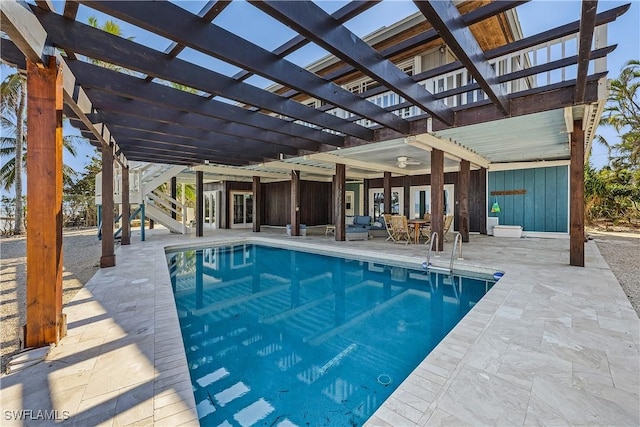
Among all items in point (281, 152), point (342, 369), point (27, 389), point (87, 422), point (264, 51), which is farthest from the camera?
point (281, 152)

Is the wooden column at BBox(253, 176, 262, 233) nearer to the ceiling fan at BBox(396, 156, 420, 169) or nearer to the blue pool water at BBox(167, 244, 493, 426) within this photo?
the blue pool water at BBox(167, 244, 493, 426)

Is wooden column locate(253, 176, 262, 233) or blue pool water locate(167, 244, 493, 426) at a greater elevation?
wooden column locate(253, 176, 262, 233)

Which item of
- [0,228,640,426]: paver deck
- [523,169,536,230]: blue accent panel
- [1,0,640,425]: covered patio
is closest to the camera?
→ [0,228,640,426]: paver deck

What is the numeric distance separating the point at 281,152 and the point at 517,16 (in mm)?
6751

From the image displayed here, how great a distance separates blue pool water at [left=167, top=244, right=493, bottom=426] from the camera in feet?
7.73

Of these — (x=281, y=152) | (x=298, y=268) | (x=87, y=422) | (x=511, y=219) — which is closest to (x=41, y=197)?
(x=87, y=422)

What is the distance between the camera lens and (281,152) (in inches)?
333

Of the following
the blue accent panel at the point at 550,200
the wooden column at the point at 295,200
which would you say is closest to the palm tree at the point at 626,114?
the blue accent panel at the point at 550,200

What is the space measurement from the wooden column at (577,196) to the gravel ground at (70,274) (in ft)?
2.06

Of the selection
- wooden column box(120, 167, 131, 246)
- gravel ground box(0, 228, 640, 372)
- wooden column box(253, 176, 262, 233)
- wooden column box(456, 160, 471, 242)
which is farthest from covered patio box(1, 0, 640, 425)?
wooden column box(253, 176, 262, 233)

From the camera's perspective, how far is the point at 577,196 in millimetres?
5766

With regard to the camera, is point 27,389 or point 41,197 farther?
point 41,197

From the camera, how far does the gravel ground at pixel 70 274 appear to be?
320 centimetres

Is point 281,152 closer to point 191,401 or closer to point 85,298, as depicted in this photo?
point 85,298
